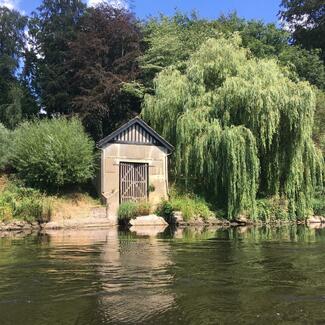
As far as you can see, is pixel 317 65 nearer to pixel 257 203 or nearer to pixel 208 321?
pixel 257 203

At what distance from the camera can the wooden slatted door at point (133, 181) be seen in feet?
99.7

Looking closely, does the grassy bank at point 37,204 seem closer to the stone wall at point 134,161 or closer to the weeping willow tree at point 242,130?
the stone wall at point 134,161

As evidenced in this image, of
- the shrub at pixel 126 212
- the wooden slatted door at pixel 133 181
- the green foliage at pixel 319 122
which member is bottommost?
the shrub at pixel 126 212

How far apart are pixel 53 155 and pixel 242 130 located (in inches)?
395

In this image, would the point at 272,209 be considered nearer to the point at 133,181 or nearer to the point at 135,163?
the point at 133,181

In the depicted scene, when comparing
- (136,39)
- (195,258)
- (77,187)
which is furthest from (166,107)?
(195,258)

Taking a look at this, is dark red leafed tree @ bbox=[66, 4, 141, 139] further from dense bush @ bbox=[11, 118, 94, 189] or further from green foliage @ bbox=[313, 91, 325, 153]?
green foliage @ bbox=[313, 91, 325, 153]

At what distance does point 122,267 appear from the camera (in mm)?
11930

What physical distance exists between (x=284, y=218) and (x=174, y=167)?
7058 millimetres

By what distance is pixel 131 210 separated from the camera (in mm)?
28062

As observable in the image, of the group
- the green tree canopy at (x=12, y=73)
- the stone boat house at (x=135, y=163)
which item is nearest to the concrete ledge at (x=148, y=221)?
the stone boat house at (x=135, y=163)

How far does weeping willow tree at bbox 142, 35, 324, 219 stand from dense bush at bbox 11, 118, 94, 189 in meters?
5.13

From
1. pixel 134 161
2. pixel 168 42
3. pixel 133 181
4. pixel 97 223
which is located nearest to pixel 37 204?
pixel 97 223

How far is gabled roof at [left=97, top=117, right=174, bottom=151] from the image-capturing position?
30.4m
